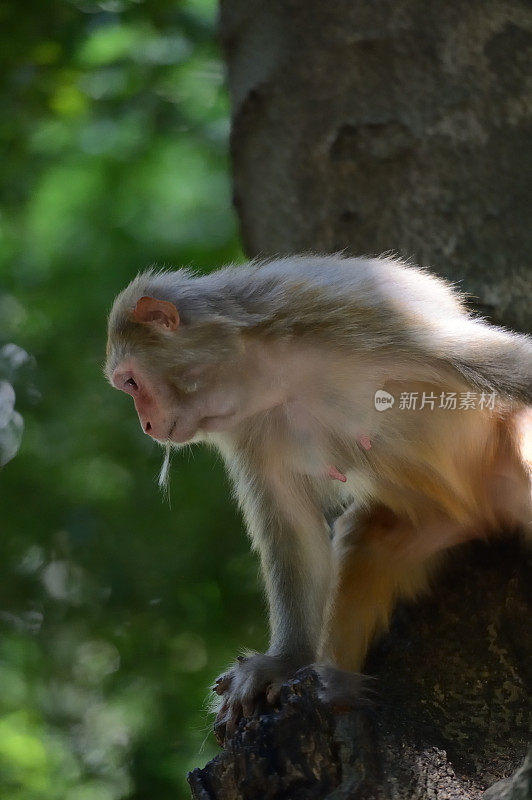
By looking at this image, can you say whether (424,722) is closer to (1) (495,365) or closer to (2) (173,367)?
(1) (495,365)

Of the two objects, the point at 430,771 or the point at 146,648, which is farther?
the point at 146,648

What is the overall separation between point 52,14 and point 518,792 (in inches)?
169

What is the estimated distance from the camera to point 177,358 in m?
2.78

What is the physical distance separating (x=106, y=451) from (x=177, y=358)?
1963mm

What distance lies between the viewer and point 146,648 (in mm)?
4578

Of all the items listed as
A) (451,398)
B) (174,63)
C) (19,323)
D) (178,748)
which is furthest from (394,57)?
(178,748)

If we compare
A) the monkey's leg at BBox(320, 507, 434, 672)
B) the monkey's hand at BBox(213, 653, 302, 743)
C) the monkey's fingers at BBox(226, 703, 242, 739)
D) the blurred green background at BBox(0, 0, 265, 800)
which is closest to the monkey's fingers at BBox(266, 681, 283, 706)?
the monkey's hand at BBox(213, 653, 302, 743)

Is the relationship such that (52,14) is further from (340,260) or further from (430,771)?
→ (430,771)

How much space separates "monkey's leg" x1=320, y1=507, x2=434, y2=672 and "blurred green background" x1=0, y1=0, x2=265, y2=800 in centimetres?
142

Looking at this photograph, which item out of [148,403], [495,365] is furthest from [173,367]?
[495,365]

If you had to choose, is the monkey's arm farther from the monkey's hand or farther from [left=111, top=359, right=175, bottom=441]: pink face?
[left=111, top=359, right=175, bottom=441]: pink face

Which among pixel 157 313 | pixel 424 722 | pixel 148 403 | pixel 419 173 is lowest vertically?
pixel 424 722

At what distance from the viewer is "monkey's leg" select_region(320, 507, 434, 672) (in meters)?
2.99

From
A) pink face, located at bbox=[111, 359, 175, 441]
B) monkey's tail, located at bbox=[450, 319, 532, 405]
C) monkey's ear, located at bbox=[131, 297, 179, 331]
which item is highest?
monkey's tail, located at bbox=[450, 319, 532, 405]
